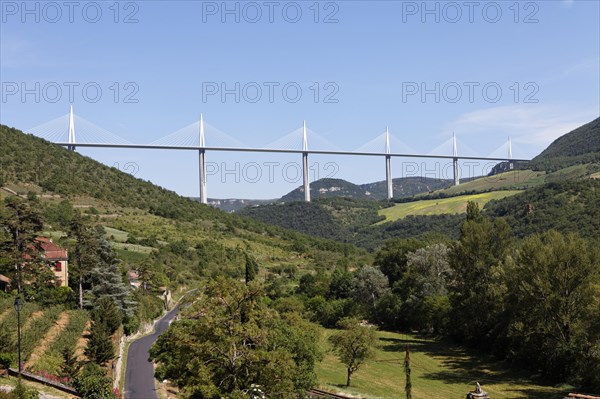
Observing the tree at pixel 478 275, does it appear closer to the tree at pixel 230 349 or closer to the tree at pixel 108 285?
the tree at pixel 108 285

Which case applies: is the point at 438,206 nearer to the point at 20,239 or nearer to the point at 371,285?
the point at 371,285

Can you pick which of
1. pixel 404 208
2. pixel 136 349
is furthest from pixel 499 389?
pixel 404 208

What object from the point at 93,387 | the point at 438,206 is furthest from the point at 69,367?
the point at 438,206

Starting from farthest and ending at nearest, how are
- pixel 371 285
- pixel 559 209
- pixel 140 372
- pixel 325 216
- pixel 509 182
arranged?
pixel 325 216, pixel 509 182, pixel 559 209, pixel 371 285, pixel 140 372

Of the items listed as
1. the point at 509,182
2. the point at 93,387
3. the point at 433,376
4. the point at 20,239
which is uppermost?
the point at 509,182

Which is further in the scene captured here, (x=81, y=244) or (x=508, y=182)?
(x=508, y=182)

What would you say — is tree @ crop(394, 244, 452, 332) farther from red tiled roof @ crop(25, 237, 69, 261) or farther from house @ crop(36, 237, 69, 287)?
red tiled roof @ crop(25, 237, 69, 261)

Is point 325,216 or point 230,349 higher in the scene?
point 325,216

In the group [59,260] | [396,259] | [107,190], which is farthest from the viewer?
[107,190]

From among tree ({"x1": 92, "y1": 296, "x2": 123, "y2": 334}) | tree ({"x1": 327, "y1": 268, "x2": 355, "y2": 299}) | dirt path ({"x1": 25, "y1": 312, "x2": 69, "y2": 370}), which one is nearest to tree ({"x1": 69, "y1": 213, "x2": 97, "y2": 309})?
dirt path ({"x1": 25, "y1": 312, "x2": 69, "y2": 370})
